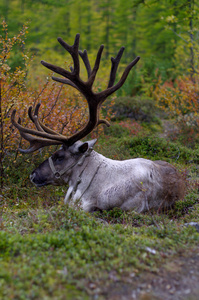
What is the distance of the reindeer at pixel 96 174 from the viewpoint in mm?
4562

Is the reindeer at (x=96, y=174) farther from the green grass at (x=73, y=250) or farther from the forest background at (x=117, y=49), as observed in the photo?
the forest background at (x=117, y=49)

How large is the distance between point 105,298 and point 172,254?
3.30 feet

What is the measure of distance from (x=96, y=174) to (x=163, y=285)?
2372 millimetres

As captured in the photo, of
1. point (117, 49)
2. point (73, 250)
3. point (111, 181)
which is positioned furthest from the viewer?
point (117, 49)

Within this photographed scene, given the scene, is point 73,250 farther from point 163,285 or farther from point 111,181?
point 111,181

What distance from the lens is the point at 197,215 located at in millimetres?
4516

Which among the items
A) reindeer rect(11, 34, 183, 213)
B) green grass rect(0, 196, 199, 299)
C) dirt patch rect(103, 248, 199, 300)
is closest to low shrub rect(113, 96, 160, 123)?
reindeer rect(11, 34, 183, 213)

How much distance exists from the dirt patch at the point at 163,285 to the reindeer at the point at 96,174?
1.61m

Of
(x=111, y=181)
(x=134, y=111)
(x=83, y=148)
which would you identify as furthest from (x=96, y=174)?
(x=134, y=111)

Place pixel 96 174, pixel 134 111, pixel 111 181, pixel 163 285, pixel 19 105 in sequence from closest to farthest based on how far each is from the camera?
pixel 163 285
pixel 111 181
pixel 96 174
pixel 19 105
pixel 134 111

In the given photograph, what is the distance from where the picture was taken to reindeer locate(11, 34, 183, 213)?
4562 millimetres

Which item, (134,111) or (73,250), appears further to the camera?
(134,111)

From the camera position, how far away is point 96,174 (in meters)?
4.85

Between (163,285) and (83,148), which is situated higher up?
(83,148)
